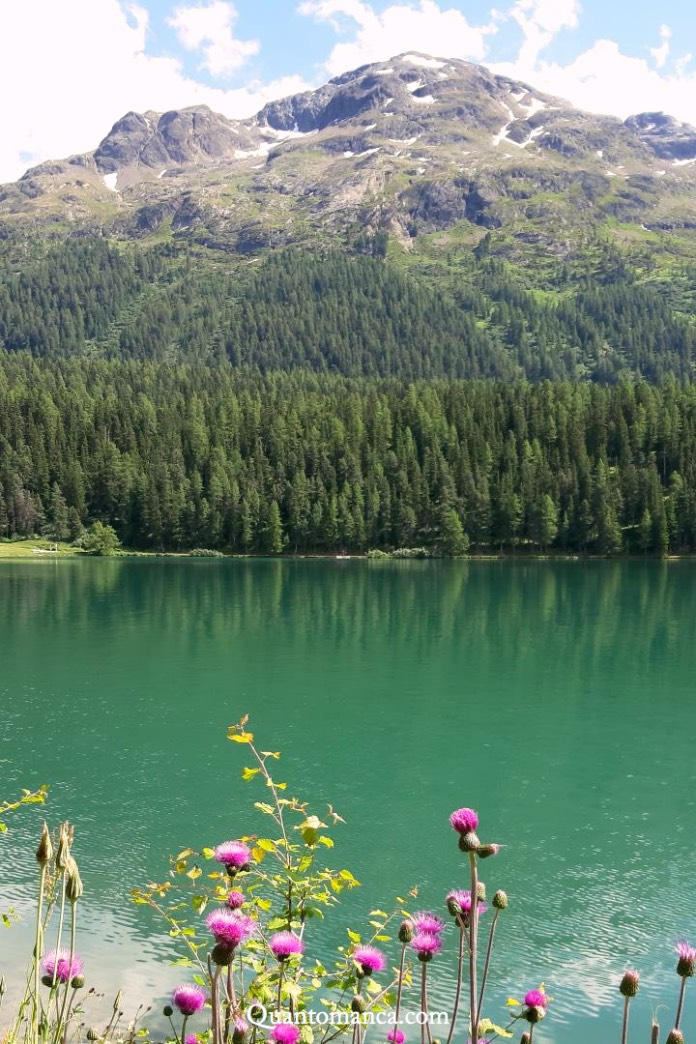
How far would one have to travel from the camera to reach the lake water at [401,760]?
18.2 m

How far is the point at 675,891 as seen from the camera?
20734 millimetres

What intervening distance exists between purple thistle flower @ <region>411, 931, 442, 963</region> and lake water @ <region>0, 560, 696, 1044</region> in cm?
1064

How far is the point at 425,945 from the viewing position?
568 cm

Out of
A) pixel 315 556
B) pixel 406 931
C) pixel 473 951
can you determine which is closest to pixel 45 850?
pixel 473 951

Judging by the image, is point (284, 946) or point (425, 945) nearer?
point (284, 946)

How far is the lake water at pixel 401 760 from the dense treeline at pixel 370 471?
76.6 m

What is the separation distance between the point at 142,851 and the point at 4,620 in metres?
50.7

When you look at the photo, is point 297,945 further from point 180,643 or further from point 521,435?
point 521,435

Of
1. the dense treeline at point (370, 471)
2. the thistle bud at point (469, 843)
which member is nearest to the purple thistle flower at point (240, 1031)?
the thistle bud at point (469, 843)

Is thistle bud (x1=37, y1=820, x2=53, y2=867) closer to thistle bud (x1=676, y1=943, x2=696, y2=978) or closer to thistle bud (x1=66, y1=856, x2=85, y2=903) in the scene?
thistle bud (x1=66, y1=856, x2=85, y2=903)

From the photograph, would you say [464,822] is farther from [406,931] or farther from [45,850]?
[45,850]

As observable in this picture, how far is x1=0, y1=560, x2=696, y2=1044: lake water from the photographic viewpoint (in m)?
18.2

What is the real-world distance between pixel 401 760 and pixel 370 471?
441 ft

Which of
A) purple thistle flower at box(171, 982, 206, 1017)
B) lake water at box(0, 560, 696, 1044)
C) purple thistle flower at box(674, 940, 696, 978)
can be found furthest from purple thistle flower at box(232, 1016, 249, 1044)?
lake water at box(0, 560, 696, 1044)
